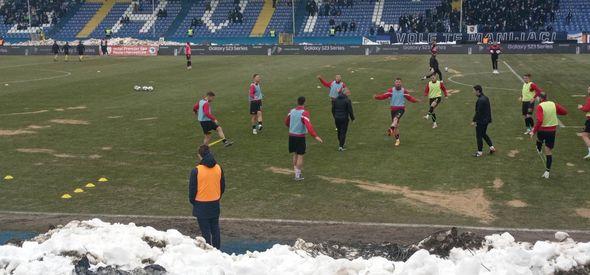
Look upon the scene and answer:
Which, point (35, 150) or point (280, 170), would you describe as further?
point (35, 150)

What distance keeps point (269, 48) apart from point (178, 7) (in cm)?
2592

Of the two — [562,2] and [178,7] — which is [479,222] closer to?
[562,2]

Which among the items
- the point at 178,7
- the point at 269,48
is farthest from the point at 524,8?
the point at 178,7

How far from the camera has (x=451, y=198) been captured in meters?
13.4

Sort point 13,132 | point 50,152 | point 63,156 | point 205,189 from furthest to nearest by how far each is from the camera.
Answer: point 13,132 → point 50,152 → point 63,156 → point 205,189

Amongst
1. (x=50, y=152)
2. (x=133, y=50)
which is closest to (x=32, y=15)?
(x=133, y=50)

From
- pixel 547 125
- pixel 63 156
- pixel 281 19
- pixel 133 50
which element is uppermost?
pixel 281 19

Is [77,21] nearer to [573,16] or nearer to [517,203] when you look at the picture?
[573,16]

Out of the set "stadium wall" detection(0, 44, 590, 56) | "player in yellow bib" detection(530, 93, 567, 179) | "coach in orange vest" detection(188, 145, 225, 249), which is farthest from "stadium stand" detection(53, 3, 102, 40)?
"coach in orange vest" detection(188, 145, 225, 249)

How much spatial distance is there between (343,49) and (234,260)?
48776 millimetres

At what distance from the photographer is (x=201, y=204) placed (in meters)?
9.92

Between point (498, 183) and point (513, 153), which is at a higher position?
point (513, 153)

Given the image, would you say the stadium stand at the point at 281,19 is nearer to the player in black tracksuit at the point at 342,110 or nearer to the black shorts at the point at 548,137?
the player in black tracksuit at the point at 342,110

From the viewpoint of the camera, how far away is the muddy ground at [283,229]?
11.0m
